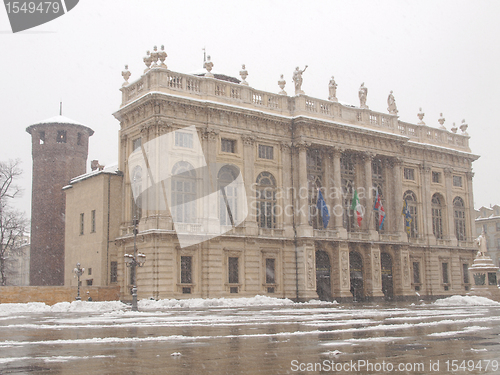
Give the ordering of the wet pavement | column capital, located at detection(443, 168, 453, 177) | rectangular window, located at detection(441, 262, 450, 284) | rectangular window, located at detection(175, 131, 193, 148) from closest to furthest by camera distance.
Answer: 1. the wet pavement
2. rectangular window, located at detection(175, 131, 193, 148)
3. rectangular window, located at detection(441, 262, 450, 284)
4. column capital, located at detection(443, 168, 453, 177)

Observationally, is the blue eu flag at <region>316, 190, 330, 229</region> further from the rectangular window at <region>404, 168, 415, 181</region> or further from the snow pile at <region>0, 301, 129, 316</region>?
the snow pile at <region>0, 301, 129, 316</region>

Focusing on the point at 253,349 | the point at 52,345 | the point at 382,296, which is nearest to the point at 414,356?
the point at 253,349

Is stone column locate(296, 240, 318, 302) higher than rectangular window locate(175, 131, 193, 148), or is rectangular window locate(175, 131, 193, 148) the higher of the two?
rectangular window locate(175, 131, 193, 148)

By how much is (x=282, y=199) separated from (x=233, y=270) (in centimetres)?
699

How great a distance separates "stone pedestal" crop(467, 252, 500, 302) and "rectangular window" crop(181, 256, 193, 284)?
19430mm

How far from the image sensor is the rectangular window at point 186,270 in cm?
3978

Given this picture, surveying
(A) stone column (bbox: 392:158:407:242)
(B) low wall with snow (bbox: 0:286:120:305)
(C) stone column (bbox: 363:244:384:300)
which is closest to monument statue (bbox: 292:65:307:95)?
(A) stone column (bbox: 392:158:407:242)

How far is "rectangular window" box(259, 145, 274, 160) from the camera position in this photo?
45188 mm

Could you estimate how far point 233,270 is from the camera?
4203cm

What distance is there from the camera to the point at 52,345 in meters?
13.6

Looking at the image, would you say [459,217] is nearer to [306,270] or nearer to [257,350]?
[306,270]

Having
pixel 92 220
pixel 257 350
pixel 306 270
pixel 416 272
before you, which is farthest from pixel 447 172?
pixel 257 350

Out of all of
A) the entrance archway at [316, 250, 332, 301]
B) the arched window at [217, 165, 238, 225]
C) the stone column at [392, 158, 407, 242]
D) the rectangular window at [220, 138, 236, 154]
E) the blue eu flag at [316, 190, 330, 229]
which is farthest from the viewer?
the stone column at [392, 158, 407, 242]

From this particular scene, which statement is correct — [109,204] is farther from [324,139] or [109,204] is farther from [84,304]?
[324,139]
